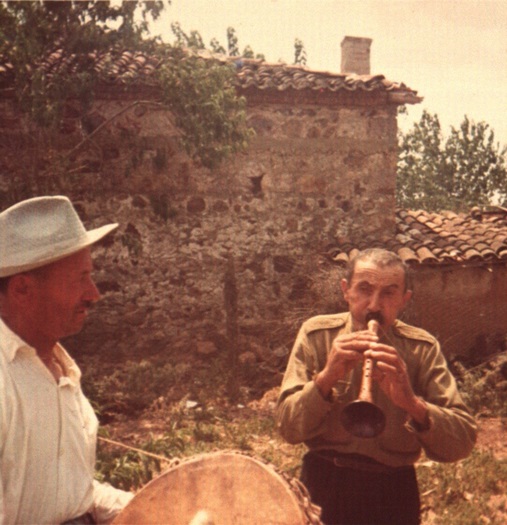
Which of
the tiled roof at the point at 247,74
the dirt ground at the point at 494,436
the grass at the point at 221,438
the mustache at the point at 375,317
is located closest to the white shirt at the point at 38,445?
the mustache at the point at 375,317

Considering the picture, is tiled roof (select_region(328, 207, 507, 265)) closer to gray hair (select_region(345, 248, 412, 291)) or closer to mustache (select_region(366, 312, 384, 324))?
gray hair (select_region(345, 248, 412, 291))

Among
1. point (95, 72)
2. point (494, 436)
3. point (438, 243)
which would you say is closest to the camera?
point (494, 436)

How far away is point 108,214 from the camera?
9.94 m

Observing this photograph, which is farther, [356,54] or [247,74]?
[356,54]

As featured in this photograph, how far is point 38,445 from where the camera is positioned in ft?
6.28

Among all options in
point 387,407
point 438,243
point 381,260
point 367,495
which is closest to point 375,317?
point 381,260

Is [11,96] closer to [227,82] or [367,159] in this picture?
[227,82]

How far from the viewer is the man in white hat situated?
6.12 feet

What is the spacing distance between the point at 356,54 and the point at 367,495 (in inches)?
470

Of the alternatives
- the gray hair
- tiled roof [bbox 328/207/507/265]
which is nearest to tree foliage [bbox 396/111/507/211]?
tiled roof [bbox 328/207/507/265]

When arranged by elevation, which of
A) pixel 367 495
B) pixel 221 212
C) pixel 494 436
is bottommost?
pixel 494 436

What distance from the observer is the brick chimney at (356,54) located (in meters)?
12.9

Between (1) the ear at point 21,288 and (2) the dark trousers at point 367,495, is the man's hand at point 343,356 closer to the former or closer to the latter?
(2) the dark trousers at point 367,495

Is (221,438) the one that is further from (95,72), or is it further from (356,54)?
(356,54)
